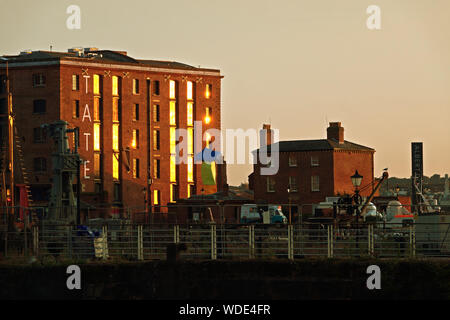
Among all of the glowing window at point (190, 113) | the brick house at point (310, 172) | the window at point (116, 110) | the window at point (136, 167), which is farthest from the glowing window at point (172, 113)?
the brick house at point (310, 172)

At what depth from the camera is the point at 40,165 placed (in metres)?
100

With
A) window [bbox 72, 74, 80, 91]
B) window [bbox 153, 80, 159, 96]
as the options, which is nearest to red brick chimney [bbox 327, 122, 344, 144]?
window [bbox 153, 80, 159, 96]

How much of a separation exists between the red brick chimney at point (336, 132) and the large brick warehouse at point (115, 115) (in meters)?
15.5

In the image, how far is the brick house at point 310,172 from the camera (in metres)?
98.4

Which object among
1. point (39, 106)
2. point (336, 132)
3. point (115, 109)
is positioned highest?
point (39, 106)

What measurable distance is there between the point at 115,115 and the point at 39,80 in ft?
30.3

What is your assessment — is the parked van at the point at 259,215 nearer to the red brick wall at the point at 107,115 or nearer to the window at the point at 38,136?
the red brick wall at the point at 107,115

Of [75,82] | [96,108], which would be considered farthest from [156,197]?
[75,82]

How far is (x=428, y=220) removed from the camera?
141 feet

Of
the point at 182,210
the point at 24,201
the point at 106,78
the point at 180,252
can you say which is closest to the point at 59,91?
the point at 106,78

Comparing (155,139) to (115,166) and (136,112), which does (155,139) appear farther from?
(115,166)

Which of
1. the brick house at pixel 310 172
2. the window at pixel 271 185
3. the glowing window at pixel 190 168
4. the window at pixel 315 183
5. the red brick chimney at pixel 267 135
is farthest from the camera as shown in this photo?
the glowing window at pixel 190 168

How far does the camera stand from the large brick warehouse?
100 m

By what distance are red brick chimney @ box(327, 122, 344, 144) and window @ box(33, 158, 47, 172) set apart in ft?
100
